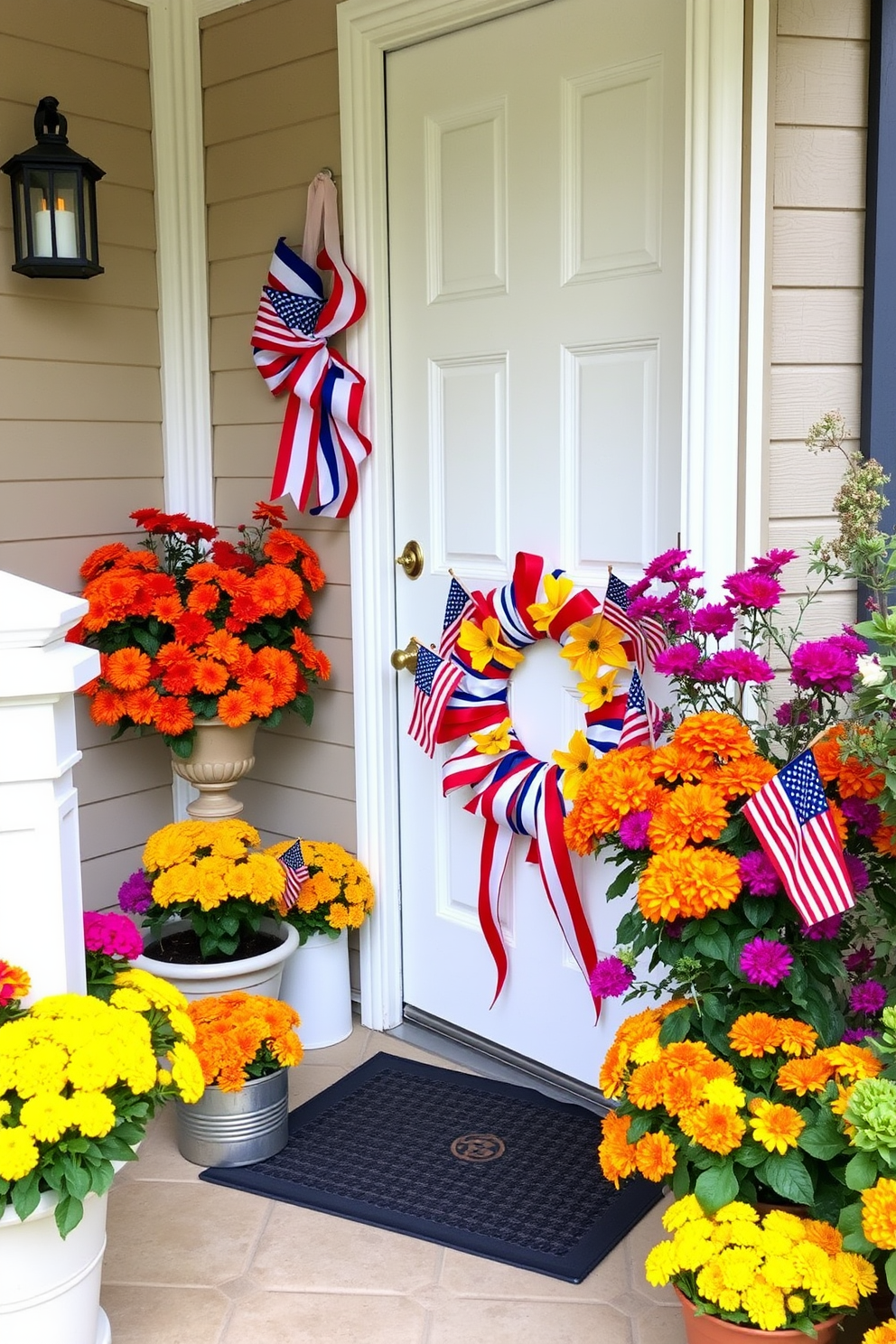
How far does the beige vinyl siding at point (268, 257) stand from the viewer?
294 centimetres

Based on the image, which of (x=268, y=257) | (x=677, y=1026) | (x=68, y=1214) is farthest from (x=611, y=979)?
(x=268, y=257)

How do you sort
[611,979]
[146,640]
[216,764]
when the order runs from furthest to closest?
[216,764] → [146,640] → [611,979]

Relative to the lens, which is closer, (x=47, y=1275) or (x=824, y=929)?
(x=47, y=1275)

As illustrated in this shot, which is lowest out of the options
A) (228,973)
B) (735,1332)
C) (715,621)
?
(735,1332)

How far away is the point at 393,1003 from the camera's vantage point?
3.14 metres

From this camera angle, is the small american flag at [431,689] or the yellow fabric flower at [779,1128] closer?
the yellow fabric flower at [779,1128]

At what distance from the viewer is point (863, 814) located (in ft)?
6.14

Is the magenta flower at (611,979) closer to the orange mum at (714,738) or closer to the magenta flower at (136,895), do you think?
the orange mum at (714,738)

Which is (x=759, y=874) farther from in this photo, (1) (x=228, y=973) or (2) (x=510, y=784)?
(1) (x=228, y=973)

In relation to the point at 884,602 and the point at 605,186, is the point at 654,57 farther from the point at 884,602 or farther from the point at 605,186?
the point at 884,602

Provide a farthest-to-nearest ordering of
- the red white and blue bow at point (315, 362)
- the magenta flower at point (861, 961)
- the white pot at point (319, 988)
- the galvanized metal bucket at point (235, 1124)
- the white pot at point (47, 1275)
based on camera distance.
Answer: the white pot at point (319, 988) → the red white and blue bow at point (315, 362) → the galvanized metal bucket at point (235, 1124) → the magenta flower at point (861, 961) → the white pot at point (47, 1275)

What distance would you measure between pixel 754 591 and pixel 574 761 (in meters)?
0.81

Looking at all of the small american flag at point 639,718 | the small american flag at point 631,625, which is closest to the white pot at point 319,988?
the small american flag at point 639,718

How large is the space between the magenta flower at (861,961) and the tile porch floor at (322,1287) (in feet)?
2.09
